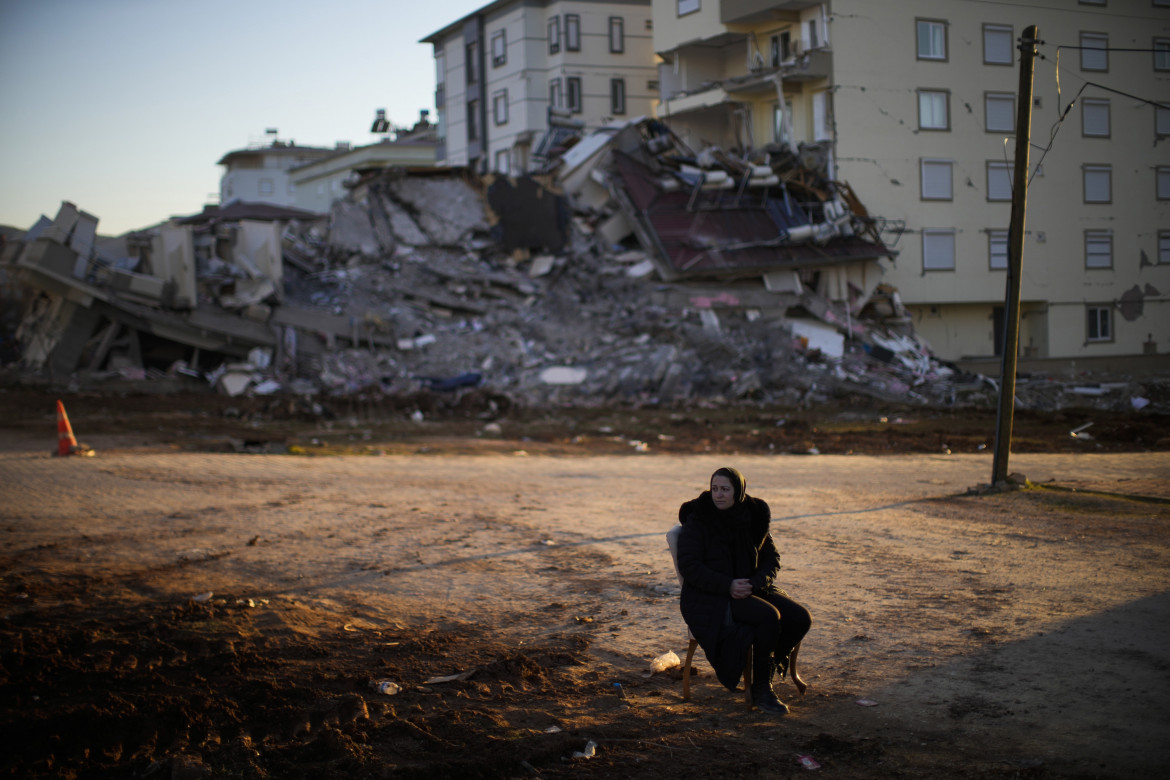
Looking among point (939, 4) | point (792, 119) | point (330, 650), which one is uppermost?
point (939, 4)

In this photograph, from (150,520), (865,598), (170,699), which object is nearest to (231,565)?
(150,520)

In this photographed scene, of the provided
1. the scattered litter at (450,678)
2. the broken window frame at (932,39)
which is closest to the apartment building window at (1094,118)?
the broken window frame at (932,39)

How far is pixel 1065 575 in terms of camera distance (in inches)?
253

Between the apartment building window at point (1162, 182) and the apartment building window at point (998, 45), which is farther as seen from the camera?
the apartment building window at point (1162, 182)

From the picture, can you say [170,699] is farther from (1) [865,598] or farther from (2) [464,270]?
(2) [464,270]

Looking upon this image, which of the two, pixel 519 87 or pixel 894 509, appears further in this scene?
pixel 519 87

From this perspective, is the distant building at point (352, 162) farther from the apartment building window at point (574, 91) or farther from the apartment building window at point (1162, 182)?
the apartment building window at point (1162, 182)

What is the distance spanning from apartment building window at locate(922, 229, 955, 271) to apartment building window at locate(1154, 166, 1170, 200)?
975 cm

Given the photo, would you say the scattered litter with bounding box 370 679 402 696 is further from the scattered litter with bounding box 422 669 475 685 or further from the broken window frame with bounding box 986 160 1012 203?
the broken window frame with bounding box 986 160 1012 203

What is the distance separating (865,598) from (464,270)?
23940 mm

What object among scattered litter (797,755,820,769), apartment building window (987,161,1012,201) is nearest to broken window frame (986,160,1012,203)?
apartment building window (987,161,1012,201)

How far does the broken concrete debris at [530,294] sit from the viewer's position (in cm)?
2295

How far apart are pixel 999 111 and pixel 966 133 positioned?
188 cm

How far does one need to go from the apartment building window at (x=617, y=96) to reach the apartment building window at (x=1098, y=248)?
22.1 metres
